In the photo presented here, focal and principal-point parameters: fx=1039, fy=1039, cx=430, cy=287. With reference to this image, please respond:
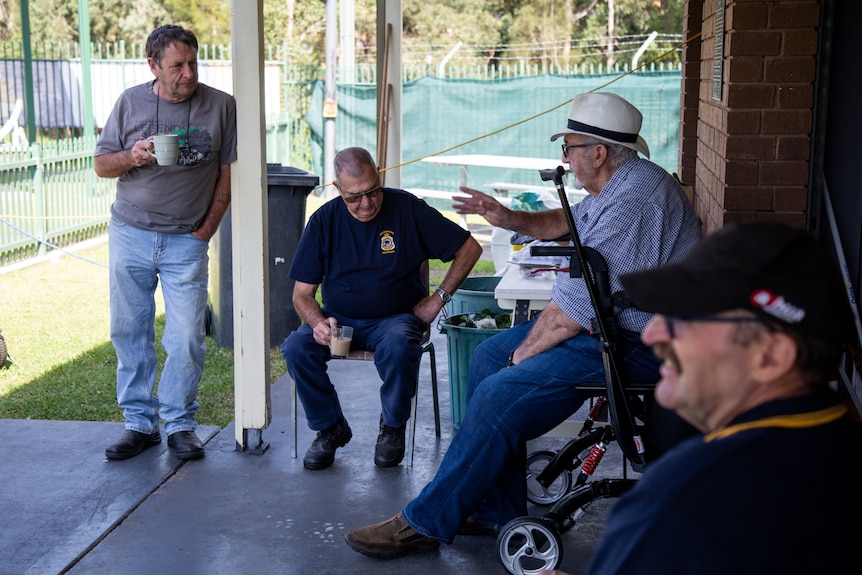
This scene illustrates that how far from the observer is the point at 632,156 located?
149 inches

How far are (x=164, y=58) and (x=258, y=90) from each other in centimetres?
42

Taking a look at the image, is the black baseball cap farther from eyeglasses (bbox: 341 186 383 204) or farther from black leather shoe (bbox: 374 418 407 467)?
black leather shoe (bbox: 374 418 407 467)

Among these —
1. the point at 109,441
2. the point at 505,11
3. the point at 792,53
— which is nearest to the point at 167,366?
the point at 109,441

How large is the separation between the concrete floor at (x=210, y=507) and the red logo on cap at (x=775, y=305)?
7.71 ft

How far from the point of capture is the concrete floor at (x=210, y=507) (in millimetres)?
3719

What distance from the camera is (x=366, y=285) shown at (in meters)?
4.73

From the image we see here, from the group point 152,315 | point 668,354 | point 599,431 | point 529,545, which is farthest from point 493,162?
point 668,354

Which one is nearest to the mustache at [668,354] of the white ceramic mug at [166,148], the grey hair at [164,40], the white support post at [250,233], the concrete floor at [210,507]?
the concrete floor at [210,507]

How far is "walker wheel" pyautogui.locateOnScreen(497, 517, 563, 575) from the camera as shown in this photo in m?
3.44

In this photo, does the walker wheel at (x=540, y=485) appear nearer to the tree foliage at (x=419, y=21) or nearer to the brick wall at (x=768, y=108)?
the brick wall at (x=768, y=108)

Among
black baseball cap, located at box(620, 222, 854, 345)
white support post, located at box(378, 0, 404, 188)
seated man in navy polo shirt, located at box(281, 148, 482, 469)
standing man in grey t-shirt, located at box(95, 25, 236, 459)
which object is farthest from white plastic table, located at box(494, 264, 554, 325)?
black baseball cap, located at box(620, 222, 854, 345)

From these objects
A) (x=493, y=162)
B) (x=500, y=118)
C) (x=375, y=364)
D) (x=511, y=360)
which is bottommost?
(x=375, y=364)

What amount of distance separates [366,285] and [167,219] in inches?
36.7

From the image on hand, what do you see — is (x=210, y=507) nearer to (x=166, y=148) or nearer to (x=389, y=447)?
(x=389, y=447)
